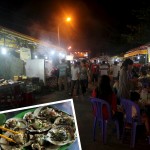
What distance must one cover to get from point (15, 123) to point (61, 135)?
1.77 feet

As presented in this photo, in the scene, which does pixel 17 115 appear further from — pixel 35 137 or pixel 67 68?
pixel 67 68

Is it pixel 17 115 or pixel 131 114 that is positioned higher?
pixel 17 115

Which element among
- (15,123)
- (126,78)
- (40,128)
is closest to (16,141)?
(15,123)

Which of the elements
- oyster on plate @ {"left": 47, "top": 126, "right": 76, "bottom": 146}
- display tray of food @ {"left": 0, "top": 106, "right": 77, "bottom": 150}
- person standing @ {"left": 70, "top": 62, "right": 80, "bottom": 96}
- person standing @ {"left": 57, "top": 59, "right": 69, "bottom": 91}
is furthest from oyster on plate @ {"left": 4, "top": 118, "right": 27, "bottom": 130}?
person standing @ {"left": 57, "top": 59, "right": 69, "bottom": 91}

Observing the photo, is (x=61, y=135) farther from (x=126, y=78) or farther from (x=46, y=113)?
(x=126, y=78)

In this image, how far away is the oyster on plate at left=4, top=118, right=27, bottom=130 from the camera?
2695 mm

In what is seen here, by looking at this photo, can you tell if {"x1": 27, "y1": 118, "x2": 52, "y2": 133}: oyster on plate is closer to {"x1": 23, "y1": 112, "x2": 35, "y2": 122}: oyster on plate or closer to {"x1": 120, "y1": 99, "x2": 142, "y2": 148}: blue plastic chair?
{"x1": 23, "y1": 112, "x2": 35, "y2": 122}: oyster on plate

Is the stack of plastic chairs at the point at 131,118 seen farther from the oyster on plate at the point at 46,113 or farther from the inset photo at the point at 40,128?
the oyster on plate at the point at 46,113

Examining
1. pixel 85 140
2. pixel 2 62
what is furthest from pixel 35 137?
pixel 2 62

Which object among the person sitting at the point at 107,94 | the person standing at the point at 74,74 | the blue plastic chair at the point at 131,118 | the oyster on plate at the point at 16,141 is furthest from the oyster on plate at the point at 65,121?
the person standing at the point at 74,74

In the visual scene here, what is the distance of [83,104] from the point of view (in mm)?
11141

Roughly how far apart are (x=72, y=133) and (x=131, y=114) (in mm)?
3143

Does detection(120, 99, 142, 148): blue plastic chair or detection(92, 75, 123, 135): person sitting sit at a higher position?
detection(92, 75, 123, 135): person sitting

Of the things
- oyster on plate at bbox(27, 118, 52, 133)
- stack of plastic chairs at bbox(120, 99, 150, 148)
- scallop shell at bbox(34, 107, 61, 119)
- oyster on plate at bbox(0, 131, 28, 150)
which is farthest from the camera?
stack of plastic chairs at bbox(120, 99, 150, 148)
